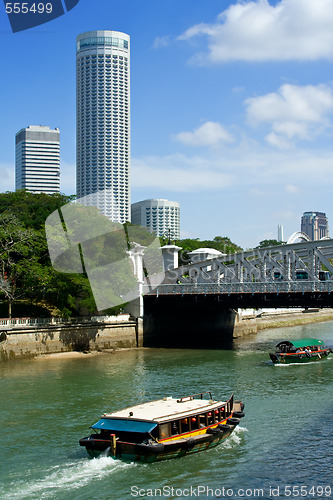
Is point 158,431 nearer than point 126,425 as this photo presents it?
Yes

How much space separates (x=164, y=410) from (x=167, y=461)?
2.24 meters

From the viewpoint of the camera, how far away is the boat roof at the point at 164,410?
23.9 meters

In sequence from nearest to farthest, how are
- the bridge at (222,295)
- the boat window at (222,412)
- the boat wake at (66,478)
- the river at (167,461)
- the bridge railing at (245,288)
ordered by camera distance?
the boat wake at (66,478) < the river at (167,461) < the boat window at (222,412) < the bridge railing at (245,288) < the bridge at (222,295)

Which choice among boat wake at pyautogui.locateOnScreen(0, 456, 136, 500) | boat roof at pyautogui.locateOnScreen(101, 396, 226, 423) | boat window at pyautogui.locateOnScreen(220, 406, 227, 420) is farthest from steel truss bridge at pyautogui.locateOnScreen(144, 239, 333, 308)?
boat wake at pyautogui.locateOnScreen(0, 456, 136, 500)

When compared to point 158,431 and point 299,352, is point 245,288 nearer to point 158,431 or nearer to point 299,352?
point 299,352

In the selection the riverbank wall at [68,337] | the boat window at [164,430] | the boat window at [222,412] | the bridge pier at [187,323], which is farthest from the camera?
the bridge pier at [187,323]

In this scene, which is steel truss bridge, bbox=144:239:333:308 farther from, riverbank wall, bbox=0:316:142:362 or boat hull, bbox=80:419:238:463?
boat hull, bbox=80:419:238:463

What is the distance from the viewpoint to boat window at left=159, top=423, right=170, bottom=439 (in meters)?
23.3

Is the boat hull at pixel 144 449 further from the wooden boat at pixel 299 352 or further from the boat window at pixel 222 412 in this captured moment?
the wooden boat at pixel 299 352

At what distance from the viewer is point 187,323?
2746 inches

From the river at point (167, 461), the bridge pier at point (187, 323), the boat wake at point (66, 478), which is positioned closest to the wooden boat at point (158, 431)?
the river at point (167, 461)

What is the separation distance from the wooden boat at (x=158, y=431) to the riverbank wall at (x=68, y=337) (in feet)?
79.9

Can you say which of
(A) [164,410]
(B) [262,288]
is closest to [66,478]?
(A) [164,410]

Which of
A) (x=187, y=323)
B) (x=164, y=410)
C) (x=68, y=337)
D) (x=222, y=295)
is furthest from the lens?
(x=187, y=323)
